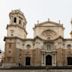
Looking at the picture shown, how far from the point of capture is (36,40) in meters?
61.9

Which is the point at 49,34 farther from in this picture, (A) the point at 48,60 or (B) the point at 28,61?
(B) the point at 28,61

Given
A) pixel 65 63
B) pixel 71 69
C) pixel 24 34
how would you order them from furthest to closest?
pixel 24 34, pixel 65 63, pixel 71 69

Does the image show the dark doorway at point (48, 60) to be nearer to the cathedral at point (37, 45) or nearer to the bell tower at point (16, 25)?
the cathedral at point (37, 45)

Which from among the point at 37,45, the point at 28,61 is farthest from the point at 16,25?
the point at 28,61

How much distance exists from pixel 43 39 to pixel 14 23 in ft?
23.6

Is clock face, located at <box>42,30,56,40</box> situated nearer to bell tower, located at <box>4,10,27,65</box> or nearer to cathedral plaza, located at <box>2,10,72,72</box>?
cathedral plaza, located at <box>2,10,72,72</box>

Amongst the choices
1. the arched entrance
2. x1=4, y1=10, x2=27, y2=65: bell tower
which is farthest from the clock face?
the arched entrance

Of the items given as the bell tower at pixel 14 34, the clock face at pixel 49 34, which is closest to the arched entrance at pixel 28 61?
the bell tower at pixel 14 34

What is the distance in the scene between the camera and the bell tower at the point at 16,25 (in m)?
62.6

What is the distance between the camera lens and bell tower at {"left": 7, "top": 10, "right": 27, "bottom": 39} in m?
62.6

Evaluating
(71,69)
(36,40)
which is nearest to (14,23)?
(36,40)

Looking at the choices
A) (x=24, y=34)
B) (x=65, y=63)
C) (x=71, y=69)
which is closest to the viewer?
(x=71, y=69)

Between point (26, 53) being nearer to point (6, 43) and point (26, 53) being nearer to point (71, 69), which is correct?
point (6, 43)

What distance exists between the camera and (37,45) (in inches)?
2427
